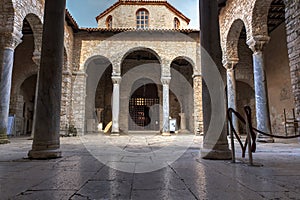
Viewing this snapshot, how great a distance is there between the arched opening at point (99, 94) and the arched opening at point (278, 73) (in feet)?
39.9

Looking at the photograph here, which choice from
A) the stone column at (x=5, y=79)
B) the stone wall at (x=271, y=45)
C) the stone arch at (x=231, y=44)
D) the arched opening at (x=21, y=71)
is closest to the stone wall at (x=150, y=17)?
→ the stone wall at (x=271, y=45)

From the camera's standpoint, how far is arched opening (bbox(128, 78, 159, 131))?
64.6 ft

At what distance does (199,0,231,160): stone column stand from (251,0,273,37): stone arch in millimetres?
5458

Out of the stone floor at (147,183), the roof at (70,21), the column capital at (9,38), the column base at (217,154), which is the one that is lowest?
the stone floor at (147,183)

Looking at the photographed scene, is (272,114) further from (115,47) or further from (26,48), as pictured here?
(26,48)

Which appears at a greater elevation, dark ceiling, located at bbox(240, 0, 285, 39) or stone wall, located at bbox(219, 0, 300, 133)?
dark ceiling, located at bbox(240, 0, 285, 39)

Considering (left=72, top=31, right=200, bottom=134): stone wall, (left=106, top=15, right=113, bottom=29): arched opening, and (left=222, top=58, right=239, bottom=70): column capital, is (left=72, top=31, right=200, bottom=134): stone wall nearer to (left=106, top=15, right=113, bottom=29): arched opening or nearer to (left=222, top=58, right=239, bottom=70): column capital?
(left=222, top=58, right=239, bottom=70): column capital

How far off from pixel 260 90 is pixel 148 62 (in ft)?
36.6

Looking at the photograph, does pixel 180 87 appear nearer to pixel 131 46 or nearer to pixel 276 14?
pixel 131 46

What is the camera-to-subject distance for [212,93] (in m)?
3.80

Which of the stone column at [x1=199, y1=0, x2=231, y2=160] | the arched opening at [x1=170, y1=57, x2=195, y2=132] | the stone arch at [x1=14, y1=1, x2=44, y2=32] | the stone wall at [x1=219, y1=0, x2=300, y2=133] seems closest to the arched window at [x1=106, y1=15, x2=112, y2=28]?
the arched opening at [x1=170, y1=57, x2=195, y2=132]

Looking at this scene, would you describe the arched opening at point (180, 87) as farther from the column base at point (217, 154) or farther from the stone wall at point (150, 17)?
the column base at point (217, 154)

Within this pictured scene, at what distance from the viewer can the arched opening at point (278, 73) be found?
1181 cm

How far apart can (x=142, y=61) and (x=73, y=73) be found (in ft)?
22.9
